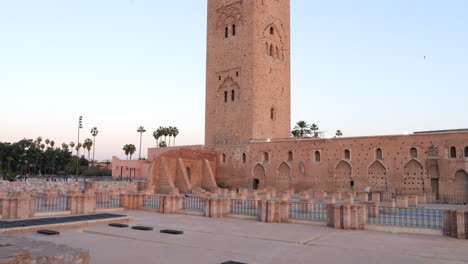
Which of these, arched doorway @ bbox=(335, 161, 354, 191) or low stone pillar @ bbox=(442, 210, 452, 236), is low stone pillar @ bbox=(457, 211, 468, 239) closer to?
low stone pillar @ bbox=(442, 210, 452, 236)

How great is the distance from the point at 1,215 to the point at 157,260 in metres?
7.22

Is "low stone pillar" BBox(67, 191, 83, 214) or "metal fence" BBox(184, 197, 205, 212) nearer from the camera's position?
"low stone pillar" BBox(67, 191, 83, 214)

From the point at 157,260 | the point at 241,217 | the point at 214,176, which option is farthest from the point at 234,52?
the point at 157,260

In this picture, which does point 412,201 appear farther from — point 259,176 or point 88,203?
point 88,203

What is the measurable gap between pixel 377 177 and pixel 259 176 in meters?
9.52

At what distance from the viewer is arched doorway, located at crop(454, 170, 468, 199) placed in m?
23.5

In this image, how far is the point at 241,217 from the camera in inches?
502

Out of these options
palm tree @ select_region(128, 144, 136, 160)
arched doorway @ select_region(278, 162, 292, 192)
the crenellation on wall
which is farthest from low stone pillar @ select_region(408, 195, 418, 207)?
palm tree @ select_region(128, 144, 136, 160)

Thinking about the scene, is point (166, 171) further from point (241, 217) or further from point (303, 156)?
point (241, 217)

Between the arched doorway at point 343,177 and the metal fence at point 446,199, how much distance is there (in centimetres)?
527

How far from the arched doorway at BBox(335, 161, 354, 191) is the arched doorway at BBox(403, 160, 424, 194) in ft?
11.7

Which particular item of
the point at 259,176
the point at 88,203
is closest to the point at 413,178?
the point at 259,176

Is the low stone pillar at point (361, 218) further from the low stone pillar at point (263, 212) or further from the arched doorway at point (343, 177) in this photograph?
the arched doorway at point (343, 177)

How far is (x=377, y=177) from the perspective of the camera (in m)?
26.3
